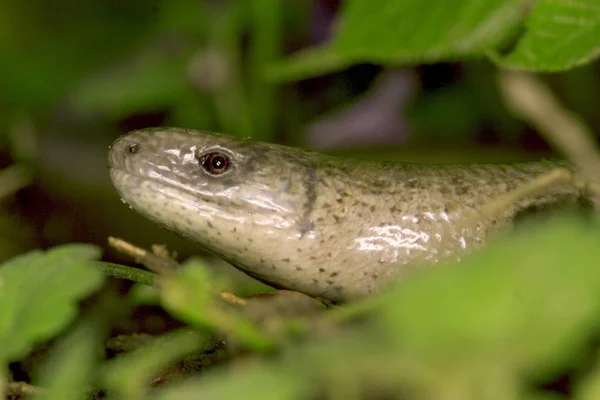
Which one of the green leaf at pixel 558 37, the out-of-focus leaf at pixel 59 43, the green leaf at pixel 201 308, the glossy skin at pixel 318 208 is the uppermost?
the out-of-focus leaf at pixel 59 43

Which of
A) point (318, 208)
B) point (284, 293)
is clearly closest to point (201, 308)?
point (284, 293)

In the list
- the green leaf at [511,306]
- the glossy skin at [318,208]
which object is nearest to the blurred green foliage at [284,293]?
the green leaf at [511,306]

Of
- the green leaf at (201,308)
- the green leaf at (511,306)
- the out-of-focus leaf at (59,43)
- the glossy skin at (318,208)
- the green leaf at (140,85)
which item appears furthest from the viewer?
the out-of-focus leaf at (59,43)

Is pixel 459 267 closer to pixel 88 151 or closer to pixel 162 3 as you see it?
pixel 162 3

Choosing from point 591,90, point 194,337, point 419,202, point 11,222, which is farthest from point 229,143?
point 591,90

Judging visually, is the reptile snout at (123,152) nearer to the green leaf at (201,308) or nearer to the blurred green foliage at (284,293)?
the blurred green foliage at (284,293)

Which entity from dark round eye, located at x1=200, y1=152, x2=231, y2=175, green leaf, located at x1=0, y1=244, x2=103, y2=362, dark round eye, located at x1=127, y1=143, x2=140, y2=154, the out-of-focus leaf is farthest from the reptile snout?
the out-of-focus leaf
